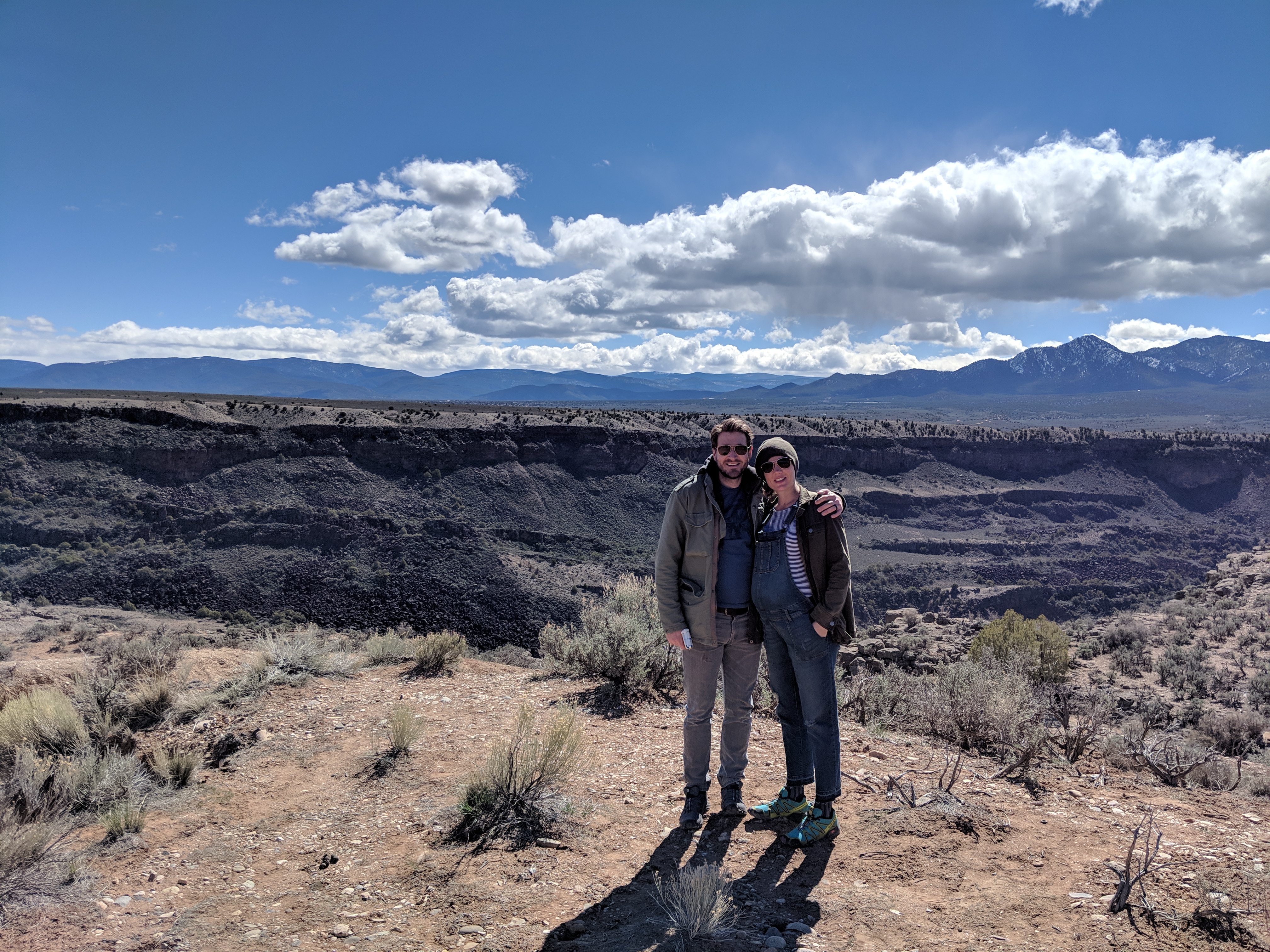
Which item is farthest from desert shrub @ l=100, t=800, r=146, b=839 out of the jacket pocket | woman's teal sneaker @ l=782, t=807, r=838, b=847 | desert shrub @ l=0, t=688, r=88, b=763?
woman's teal sneaker @ l=782, t=807, r=838, b=847

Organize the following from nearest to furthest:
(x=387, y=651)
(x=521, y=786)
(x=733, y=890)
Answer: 1. (x=733, y=890)
2. (x=521, y=786)
3. (x=387, y=651)

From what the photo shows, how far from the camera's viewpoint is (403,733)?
15.9 feet

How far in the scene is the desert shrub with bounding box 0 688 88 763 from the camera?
452cm

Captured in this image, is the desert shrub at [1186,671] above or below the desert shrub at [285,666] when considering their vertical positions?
below

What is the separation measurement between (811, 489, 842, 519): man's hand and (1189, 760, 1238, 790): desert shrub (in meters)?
3.98

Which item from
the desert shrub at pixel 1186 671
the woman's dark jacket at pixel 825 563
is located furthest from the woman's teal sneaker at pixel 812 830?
the desert shrub at pixel 1186 671

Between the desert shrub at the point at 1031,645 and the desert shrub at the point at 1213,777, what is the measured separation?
8195 millimetres

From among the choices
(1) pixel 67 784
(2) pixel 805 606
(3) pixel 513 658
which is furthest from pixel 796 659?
(3) pixel 513 658

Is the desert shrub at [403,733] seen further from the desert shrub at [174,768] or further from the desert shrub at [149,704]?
the desert shrub at [149,704]

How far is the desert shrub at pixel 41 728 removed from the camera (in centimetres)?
452

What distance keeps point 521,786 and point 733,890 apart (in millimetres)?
1352

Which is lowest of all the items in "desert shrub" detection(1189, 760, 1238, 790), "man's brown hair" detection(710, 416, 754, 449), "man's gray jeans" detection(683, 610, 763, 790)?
"desert shrub" detection(1189, 760, 1238, 790)

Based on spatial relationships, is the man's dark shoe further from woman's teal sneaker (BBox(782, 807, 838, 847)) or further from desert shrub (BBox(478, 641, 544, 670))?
desert shrub (BBox(478, 641, 544, 670))

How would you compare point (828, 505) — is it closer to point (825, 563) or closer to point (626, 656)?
point (825, 563)
